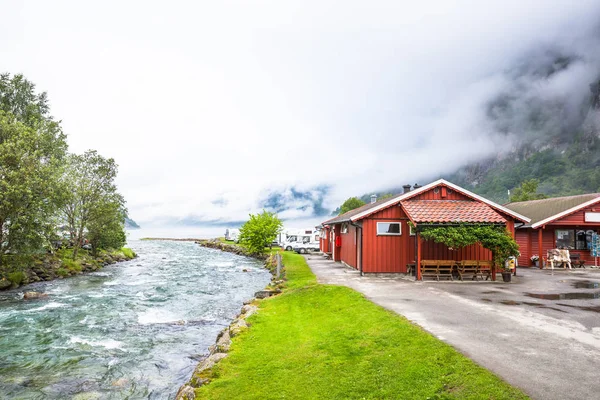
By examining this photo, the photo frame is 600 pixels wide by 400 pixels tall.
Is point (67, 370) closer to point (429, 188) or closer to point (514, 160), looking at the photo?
point (429, 188)

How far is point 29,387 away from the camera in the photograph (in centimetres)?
886

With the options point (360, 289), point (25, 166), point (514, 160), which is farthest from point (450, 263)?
point (514, 160)

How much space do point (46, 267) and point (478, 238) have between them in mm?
29981

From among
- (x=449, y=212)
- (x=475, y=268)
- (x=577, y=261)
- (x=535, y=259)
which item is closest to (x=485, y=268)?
(x=475, y=268)

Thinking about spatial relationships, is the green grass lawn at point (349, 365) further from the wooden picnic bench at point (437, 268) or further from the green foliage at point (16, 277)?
the green foliage at point (16, 277)

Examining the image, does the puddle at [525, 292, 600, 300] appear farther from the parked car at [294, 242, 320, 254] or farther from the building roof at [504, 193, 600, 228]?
the parked car at [294, 242, 320, 254]

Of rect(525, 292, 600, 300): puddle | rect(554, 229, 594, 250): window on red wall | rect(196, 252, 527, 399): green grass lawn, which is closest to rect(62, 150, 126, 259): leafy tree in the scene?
rect(196, 252, 527, 399): green grass lawn

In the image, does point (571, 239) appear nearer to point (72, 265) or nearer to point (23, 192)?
point (23, 192)

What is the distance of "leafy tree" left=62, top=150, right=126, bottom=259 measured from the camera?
1352 inches

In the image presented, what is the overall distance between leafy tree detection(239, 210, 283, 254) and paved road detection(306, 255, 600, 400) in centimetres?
2855

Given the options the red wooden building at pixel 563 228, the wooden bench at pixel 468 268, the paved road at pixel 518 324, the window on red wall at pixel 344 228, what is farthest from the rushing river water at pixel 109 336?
the red wooden building at pixel 563 228

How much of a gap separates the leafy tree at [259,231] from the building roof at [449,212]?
2757cm

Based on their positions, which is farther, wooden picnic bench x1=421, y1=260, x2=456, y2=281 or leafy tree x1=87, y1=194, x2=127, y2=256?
leafy tree x1=87, y1=194, x2=127, y2=256

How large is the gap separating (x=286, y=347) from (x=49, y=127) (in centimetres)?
3143
